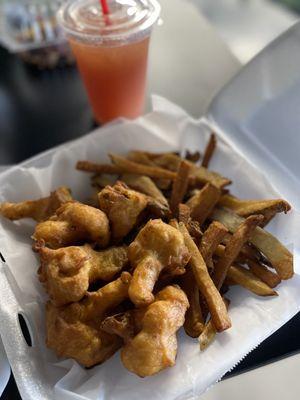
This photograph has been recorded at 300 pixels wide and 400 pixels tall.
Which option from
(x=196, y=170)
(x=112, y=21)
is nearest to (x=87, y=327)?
(x=196, y=170)

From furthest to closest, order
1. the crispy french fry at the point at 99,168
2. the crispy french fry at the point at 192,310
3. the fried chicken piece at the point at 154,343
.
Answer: the crispy french fry at the point at 99,168 < the crispy french fry at the point at 192,310 < the fried chicken piece at the point at 154,343

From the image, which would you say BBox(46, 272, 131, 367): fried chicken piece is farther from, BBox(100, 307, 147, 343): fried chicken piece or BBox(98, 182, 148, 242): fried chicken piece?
BBox(98, 182, 148, 242): fried chicken piece

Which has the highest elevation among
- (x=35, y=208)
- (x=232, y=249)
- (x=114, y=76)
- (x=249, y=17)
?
(x=232, y=249)

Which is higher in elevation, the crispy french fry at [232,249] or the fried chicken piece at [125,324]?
the crispy french fry at [232,249]

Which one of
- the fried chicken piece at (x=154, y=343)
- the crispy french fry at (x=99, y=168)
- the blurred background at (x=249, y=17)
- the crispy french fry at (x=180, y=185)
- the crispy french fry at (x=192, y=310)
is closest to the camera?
the fried chicken piece at (x=154, y=343)

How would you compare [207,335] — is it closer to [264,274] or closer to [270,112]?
[264,274]

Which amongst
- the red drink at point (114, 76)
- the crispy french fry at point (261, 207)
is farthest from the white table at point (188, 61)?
the crispy french fry at point (261, 207)

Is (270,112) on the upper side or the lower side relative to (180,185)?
upper

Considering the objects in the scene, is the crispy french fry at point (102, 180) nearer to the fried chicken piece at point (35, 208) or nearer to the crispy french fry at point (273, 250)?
the fried chicken piece at point (35, 208)
